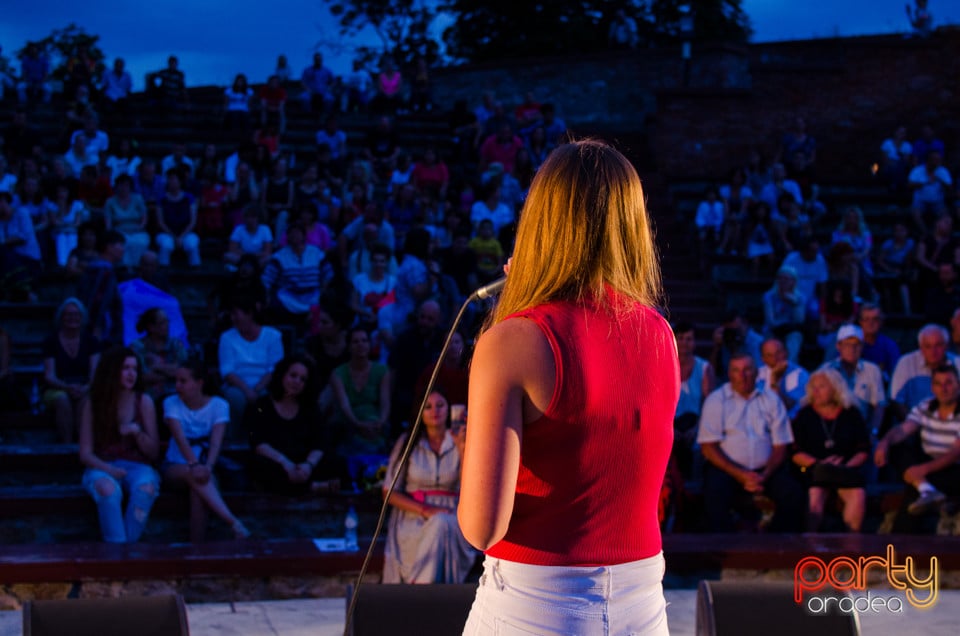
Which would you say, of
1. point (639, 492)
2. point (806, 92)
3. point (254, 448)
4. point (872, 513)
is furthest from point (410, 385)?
point (806, 92)

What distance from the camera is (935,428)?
24.8ft

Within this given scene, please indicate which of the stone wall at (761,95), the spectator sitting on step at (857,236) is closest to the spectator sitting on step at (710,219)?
the spectator sitting on step at (857,236)

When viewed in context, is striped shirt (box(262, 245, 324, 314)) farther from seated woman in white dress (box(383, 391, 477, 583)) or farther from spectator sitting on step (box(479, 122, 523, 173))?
spectator sitting on step (box(479, 122, 523, 173))

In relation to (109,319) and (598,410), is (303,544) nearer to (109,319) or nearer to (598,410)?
(109,319)

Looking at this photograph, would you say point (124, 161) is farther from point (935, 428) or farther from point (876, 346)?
point (935, 428)

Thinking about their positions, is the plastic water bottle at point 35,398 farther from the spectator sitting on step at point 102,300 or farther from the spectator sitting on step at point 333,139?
the spectator sitting on step at point 333,139

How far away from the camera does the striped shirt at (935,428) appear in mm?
7496

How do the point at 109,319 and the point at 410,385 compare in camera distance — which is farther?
the point at 109,319

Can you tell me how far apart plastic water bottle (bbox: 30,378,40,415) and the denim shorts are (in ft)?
23.0

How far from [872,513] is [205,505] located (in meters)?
4.14

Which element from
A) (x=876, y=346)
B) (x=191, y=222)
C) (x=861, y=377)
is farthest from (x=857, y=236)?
(x=191, y=222)

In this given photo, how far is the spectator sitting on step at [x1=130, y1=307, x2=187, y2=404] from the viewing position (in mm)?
8086

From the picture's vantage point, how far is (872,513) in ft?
24.9

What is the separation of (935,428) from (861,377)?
0.93 metres
